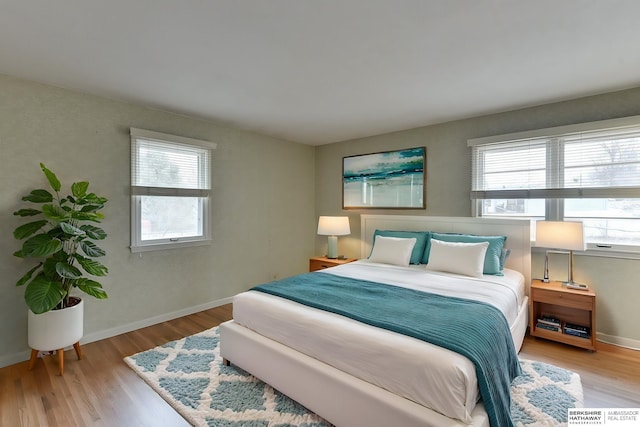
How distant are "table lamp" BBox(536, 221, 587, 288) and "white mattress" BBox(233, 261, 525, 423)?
21.8 inches

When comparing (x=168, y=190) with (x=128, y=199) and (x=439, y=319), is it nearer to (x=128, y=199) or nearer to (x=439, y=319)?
(x=128, y=199)

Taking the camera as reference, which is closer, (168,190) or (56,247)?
(56,247)

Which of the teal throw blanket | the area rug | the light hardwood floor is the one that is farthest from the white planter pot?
the teal throw blanket

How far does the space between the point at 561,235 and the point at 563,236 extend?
0.06 ft

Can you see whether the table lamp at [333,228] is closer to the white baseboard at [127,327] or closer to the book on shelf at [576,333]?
the white baseboard at [127,327]

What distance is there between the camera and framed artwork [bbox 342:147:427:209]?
13.5 ft

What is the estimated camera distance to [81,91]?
2.82 m

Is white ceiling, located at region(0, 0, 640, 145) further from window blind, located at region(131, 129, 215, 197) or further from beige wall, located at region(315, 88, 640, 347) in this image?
window blind, located at region(131, 129, 215, 197)

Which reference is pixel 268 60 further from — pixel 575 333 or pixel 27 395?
pixel 575 333

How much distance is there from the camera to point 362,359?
1.67 meters

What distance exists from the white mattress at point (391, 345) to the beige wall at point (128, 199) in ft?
5.00

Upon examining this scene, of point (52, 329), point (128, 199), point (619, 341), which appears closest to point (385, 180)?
point (619, 341)

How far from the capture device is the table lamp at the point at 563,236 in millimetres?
2758

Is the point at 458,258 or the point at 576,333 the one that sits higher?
the point at 458,258
